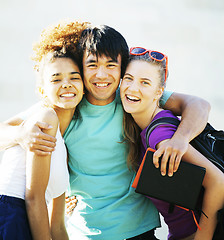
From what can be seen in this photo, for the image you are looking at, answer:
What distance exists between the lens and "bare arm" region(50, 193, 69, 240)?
2.27 m

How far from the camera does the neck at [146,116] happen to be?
2.35m

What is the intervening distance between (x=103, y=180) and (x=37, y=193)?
1.86ft

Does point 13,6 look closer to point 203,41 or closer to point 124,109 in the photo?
point 203,41

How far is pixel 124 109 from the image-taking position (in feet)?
7.73

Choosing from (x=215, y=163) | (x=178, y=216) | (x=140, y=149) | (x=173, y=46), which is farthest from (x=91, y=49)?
(x=173, y=46)

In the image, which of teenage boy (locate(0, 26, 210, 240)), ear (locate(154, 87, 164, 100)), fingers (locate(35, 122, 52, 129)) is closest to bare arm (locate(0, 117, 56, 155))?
fingers (locate(35, 122, 52, 129))

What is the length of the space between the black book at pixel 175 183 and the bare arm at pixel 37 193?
1.78 feet

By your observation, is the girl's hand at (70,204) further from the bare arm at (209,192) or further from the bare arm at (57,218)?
the bare arm at (209,192)

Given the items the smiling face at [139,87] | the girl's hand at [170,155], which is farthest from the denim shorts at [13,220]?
the smiling face at [139,87]

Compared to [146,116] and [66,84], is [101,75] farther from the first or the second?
[146,116]

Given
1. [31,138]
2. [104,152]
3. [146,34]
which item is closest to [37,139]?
[31,138]

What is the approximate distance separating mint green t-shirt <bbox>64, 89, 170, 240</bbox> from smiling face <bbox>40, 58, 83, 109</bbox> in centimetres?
18

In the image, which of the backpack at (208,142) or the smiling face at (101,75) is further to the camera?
the smiling face at (101,75)

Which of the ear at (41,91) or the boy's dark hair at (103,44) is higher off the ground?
the boy's dark hair at (103,44)
